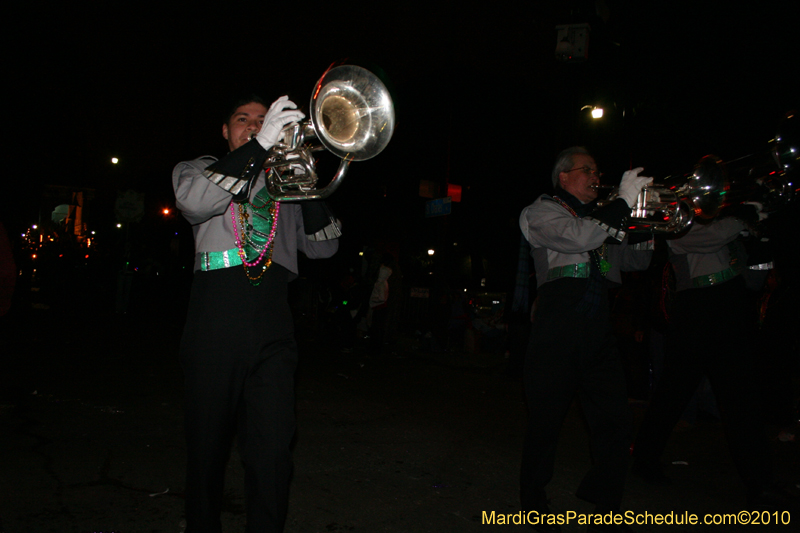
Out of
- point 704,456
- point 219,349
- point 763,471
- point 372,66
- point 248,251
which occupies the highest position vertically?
point 372,66

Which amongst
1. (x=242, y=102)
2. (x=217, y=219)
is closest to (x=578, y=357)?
(x=217, y=219)

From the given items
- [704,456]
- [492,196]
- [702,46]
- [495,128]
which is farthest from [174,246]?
[495,128]

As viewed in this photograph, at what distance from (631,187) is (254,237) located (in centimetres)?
197

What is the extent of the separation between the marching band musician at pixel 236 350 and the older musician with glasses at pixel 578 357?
141 cm

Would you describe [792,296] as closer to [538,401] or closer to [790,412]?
[790,412]

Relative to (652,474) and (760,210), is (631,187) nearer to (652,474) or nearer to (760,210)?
(760,210)

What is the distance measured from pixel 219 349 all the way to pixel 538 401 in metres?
1.72

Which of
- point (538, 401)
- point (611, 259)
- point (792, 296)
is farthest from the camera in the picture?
point (792, 296)

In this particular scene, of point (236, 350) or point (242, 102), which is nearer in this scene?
point (236, 350)

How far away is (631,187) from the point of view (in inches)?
123

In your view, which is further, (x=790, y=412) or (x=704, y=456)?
(x=790, y=412)

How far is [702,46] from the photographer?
9.83 m

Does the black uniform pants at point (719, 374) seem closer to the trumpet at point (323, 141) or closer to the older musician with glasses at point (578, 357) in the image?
the older musician with glasses at point (578, 357)

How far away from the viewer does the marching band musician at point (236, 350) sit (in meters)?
→ 2.26
